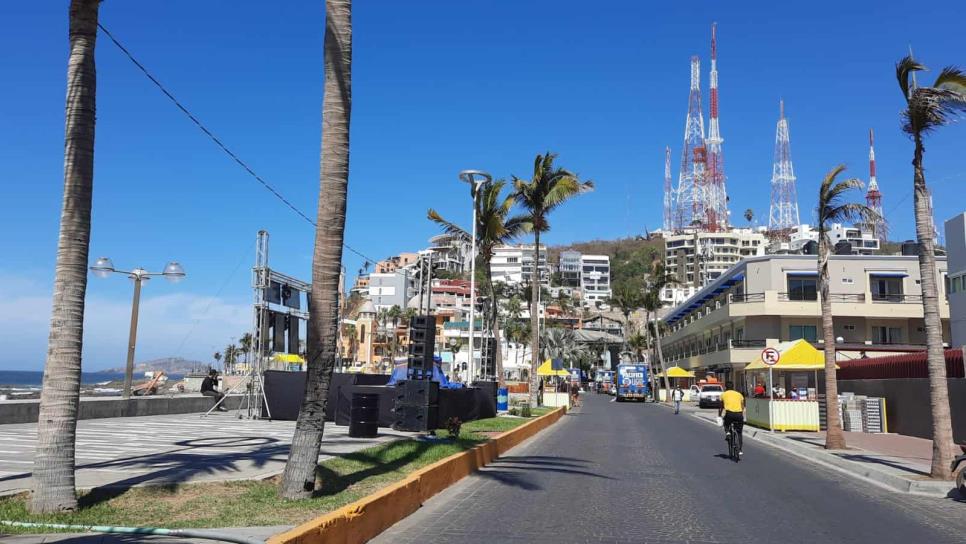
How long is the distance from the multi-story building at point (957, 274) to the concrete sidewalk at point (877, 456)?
1230 centimetres

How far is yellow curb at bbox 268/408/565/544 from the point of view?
6.92 meters

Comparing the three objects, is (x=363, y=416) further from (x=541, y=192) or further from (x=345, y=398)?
(x=541, y=192)

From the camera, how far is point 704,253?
180 metres

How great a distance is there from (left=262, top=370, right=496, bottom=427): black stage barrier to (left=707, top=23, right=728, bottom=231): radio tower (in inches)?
4837

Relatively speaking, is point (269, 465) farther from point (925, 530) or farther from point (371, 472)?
point (925, 530)

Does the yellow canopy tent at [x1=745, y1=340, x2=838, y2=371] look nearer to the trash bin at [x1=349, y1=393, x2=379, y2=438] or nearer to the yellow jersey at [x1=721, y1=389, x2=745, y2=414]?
the yellow jersey at [x1=721, y1=389, x2=745, y2=414]

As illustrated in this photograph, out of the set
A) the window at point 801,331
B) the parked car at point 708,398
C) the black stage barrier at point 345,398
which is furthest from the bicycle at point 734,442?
the window at point 801,331

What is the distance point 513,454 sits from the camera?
18109 millimetres

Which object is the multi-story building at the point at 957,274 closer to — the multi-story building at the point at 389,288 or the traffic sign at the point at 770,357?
the traffic sign at the point at 770,357

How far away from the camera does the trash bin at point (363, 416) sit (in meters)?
17.1

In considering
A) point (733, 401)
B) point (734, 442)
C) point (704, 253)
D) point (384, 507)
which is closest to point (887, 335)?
point (733, 401)

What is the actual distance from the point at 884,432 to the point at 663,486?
57.5ft

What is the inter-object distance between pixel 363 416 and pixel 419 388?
1.37 m

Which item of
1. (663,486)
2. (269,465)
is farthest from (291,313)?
(663,486)
